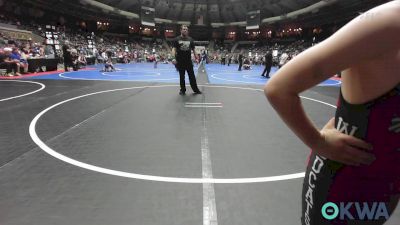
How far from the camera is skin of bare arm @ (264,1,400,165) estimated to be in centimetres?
87

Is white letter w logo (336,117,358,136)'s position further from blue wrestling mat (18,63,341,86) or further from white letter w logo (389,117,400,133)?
blue wrestling mat (18,63,341,86)

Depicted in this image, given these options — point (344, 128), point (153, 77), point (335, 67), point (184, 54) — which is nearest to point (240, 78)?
point (153, 77)

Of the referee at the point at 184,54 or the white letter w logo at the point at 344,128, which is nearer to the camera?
the white letter w logo at the point at 344,128

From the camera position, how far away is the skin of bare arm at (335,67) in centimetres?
87

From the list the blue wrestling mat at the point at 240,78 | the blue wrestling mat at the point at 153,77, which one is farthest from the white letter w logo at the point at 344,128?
the blue wrestling mat at the point at 153,77

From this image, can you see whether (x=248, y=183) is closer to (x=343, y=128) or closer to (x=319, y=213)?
(x=319, y=213)

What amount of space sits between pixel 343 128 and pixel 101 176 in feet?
9.60

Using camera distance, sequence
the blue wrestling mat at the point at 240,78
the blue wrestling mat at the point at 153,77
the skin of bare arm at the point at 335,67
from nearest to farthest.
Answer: the skin of bare arm at the point at 335,67 → the blue wrestling mat at the point at 240,78 → the blue wrestling mat at the point at 153,77

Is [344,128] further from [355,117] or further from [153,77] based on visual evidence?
[153,77]

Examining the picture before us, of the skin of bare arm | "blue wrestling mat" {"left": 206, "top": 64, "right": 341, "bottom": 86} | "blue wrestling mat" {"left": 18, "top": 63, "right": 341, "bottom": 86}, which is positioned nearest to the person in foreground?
the skin of bare arm

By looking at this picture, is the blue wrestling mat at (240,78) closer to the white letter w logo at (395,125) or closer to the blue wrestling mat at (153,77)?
the blue wrestling mat at (153,77)

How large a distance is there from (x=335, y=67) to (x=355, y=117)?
225 mm

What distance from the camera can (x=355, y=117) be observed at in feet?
3.43

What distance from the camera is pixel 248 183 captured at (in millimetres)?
3318
